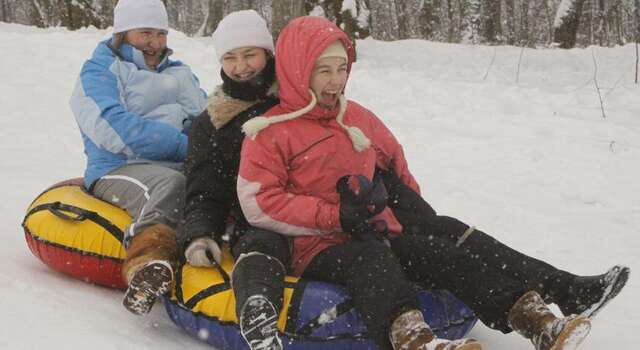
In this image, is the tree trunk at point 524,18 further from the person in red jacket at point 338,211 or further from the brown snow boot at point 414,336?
the brown snow boot at point 414,336

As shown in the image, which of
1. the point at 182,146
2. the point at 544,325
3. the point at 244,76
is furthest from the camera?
the point at 182,146

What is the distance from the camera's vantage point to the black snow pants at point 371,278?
2.62 meters

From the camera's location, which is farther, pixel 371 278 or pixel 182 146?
pixel 182 146

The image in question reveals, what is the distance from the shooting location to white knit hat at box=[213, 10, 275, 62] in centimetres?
347

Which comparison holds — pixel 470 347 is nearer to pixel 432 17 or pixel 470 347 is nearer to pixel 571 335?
pixel 571 335

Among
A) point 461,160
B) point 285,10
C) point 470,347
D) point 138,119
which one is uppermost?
point 285,10

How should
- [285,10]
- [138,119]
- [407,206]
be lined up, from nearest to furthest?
[407,206], [138,119], [285,10]

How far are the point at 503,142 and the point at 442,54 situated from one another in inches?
219

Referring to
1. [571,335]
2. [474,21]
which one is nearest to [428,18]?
[474,21]

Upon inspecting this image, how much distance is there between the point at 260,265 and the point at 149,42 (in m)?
1.73

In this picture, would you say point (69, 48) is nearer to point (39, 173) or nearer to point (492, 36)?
point (39, 173)

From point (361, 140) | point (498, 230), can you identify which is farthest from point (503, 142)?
point (361, 140)

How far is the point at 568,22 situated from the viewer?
623 inches

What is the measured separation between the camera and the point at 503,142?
22.5 feet
